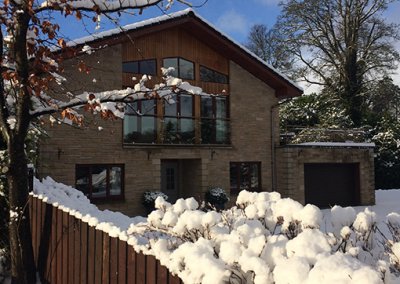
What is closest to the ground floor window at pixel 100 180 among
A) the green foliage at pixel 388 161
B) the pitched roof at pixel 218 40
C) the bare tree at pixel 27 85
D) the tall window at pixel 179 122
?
the tall window at pixel 179 122

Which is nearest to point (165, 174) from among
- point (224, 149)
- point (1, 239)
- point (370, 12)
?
point (224, 149)

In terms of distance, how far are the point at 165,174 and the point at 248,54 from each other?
18.2ft

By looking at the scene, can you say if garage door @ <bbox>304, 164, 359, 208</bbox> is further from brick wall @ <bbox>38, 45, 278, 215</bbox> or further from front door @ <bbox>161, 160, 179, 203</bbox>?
front door @ <bbox>161, 160, 179, 203</bbox>

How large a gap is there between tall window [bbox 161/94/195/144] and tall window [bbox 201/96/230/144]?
1.66 feet

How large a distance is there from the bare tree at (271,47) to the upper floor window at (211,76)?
14.3m

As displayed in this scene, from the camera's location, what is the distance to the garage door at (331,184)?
57.8ft

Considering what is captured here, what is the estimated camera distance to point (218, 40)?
15.2 metres

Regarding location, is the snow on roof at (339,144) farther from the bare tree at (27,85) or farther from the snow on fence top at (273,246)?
the snow on fence top at (273,246)

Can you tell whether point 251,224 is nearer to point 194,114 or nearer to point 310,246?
point 310,246

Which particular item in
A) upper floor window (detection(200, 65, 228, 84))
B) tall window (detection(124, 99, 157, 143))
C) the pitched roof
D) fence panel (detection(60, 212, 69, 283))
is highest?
the pitched roof

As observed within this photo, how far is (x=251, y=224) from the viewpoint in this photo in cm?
261

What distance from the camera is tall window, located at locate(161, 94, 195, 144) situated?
14.4 m

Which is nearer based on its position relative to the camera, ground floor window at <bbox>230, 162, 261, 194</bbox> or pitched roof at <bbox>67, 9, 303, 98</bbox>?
pitched roof at <bbox>67, 9, 303, 98</bbox>

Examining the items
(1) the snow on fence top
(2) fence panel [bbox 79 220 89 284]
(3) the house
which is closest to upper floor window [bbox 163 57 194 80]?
(3) the house
